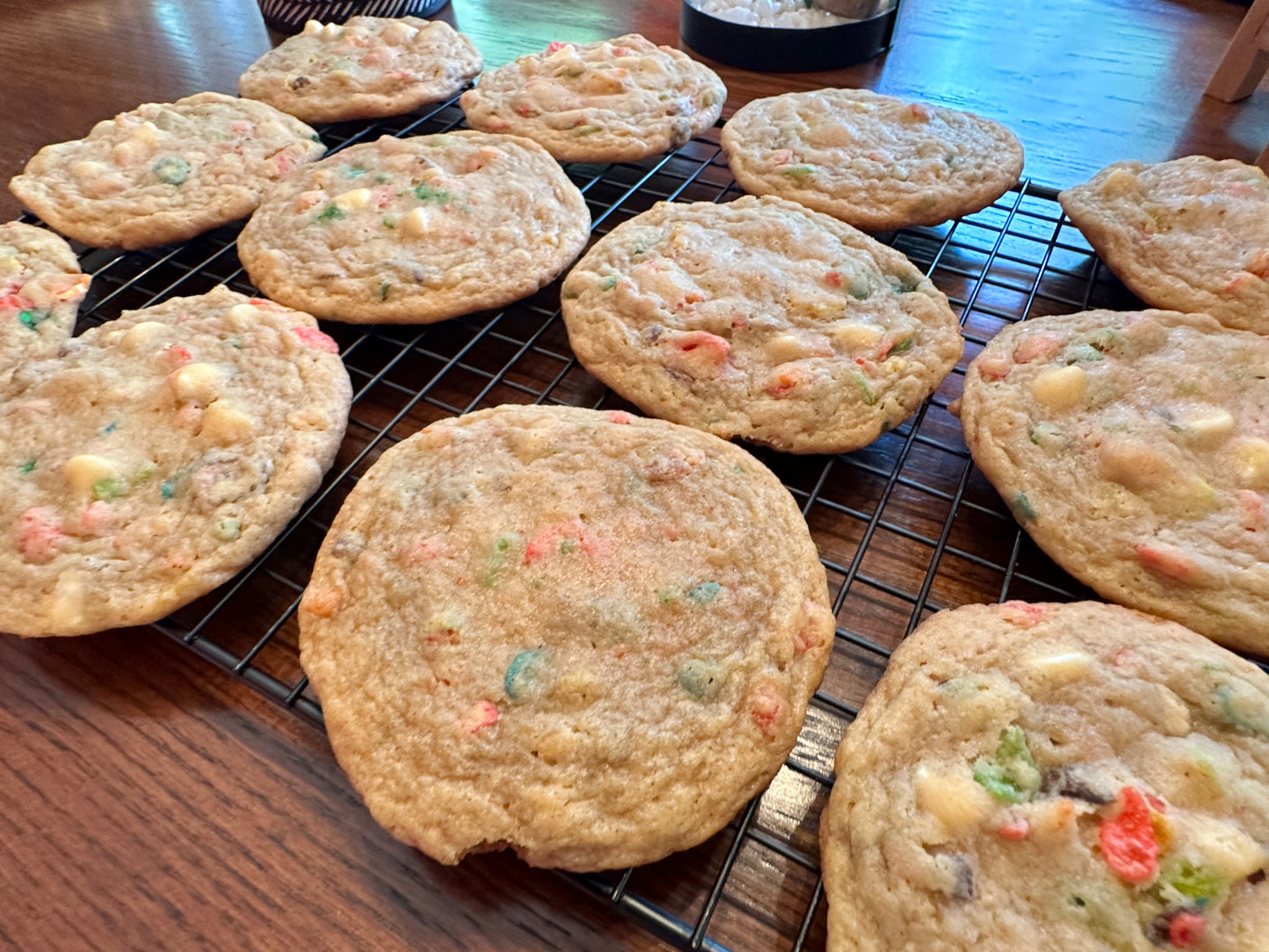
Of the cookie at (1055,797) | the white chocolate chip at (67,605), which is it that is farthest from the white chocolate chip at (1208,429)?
the white chocolate chip at (67,605)

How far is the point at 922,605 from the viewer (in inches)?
58.8

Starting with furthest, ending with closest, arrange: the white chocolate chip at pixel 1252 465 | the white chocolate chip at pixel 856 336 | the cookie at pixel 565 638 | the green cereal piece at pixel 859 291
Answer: the green cereal piece at pixel 859 291
the white chocolate chip at pixel 856 336
the white chocolate chip at pixel 1252 465
the cookie at pixel 565 638

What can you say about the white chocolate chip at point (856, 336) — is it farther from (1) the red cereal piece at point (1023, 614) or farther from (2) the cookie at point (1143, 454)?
(1) the red cereal piece at point (1023, 614)

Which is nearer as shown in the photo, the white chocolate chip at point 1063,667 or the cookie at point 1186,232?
the white chocolate chip at point 1063,667

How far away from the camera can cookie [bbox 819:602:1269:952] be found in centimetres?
99

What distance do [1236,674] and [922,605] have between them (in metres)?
0.48

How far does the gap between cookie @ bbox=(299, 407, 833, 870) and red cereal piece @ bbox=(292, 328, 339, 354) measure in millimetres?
401

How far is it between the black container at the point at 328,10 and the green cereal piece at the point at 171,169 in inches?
51.0

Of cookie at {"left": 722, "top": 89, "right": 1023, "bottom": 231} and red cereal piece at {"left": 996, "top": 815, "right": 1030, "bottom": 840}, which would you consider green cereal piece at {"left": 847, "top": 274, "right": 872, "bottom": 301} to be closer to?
cookie at {"left": 722, "top": 89, "right": 1023, "bottom": 231}

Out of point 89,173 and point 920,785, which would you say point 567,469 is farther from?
point 89,173

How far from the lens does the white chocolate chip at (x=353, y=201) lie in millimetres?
2123

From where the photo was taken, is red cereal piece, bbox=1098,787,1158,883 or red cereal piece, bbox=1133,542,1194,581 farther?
red cereal piece, bbox=1133,542,1194,581

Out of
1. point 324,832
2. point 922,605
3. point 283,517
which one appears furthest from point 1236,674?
point 283,517

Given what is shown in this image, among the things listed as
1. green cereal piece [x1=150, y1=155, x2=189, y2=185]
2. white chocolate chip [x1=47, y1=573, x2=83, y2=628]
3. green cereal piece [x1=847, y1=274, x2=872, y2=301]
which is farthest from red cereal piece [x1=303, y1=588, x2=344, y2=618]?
green cereal piece [x1=150, y1=155, x2=189, y2=185]
